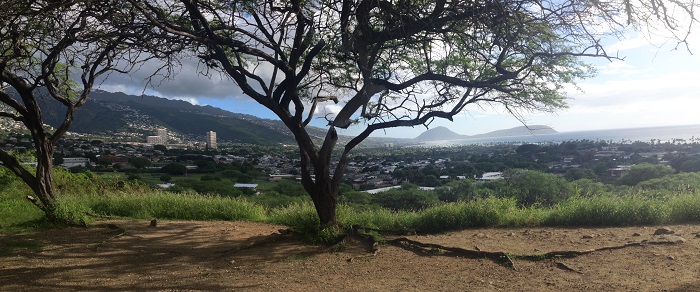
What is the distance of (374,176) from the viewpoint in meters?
30.2

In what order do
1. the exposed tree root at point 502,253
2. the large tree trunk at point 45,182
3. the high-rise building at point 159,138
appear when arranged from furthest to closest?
the high-rise building at point 159,138, the large tree trunk at point 45,182, the exposed tree root at point 502,253

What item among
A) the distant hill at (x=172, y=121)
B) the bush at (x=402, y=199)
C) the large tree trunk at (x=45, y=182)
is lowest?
the bush at (x=402, y=199)

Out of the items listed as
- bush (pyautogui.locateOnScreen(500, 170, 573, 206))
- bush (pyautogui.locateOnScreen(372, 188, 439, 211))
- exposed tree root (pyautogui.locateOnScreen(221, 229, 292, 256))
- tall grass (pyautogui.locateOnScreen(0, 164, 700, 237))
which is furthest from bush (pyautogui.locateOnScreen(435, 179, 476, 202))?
exposed tree root (pyautogui.locateOnScreen(221, 229, 292, 256))

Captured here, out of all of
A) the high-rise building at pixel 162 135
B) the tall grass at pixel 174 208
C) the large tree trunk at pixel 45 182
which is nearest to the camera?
the large tree trunk at pixel 45 182

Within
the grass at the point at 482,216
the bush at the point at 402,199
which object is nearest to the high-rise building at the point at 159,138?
the bush at the point at 402,199

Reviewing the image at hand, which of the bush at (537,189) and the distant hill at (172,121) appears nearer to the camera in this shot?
the bush at (537,189)

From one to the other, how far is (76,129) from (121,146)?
37.6 feet

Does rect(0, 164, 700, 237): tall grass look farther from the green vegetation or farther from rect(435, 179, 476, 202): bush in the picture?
→ rect(435, 179, 476, 202): bush

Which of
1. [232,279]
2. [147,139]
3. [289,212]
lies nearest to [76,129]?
[147,139]

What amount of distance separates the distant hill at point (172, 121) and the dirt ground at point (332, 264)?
45.4 metres

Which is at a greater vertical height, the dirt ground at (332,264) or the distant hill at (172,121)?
the distant hill at (172,121)

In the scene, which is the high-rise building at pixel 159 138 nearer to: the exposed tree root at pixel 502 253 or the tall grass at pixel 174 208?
the tall grass at pixel 174 208

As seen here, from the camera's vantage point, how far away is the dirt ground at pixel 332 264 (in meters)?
4.11

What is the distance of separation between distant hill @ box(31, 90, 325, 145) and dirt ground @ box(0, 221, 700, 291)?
45.4 meters
